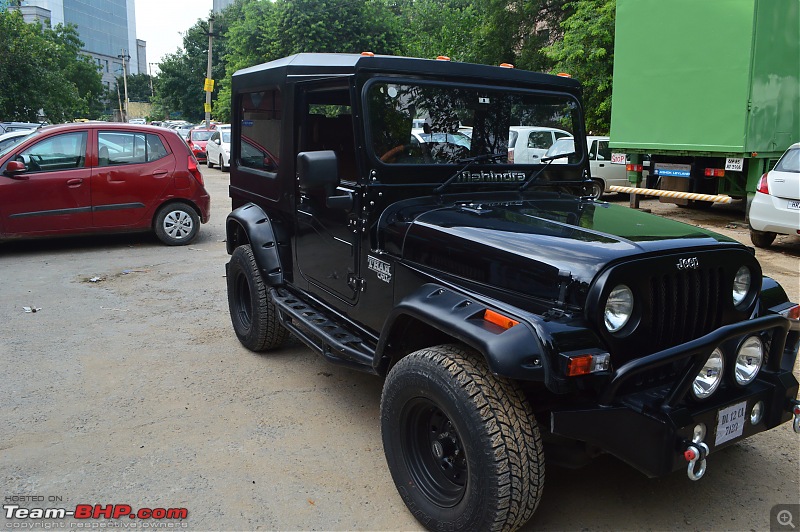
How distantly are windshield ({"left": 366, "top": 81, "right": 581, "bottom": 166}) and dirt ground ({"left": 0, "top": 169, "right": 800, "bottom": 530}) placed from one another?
165 cm

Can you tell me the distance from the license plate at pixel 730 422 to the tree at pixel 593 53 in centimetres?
1528

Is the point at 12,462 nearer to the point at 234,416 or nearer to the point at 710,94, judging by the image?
the point at 234,416

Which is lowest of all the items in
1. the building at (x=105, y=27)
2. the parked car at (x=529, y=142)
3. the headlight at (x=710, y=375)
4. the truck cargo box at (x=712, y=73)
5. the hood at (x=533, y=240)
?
the headlight at (x=710, y=375)

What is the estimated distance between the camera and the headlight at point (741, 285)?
3.15 meters

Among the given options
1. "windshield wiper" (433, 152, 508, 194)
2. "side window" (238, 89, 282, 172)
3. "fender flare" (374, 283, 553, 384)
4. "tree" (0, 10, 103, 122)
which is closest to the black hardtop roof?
"side window" (238, 89, 282, 172)

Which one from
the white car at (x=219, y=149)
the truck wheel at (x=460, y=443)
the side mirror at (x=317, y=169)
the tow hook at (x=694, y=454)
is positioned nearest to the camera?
the tow hook at (x=694, y=454)

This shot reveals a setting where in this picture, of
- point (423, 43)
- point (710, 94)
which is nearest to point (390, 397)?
point (710, 94)

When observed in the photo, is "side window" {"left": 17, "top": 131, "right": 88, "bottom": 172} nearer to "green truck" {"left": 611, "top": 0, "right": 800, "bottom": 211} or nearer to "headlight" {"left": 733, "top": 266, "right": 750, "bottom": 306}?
"headlight" {"left": 733, "top": 266, "right": 750, "bottom": 306}

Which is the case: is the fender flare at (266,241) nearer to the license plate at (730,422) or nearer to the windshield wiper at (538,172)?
the windshield wiper at (538,172)

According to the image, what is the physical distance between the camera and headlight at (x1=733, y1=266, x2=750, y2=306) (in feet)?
10.3

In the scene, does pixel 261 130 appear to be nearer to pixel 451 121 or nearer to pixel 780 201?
pixel 451 121

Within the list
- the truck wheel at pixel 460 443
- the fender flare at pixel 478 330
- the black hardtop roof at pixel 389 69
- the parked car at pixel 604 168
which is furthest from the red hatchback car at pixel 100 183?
the parked car at pixel 604 168

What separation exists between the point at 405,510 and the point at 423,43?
2442 centimetres

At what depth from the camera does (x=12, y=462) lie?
11.9 feet
